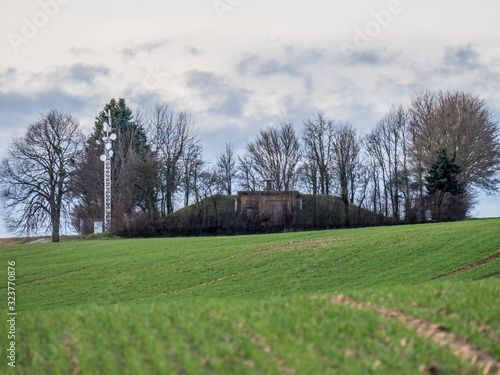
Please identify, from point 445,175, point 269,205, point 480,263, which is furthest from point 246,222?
point 480,263

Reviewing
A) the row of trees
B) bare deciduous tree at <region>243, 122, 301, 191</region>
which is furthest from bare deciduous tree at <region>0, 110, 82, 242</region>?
bare deciduous tree at <region>243, 122, 301, 191</region>

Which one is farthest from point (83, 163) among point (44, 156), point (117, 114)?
point (117, 114)

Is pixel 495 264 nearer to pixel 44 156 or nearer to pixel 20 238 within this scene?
pixel 44 156

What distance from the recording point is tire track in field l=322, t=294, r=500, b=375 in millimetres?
5617

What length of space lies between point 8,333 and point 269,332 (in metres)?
4.05

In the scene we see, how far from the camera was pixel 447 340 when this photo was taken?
19.9 feet

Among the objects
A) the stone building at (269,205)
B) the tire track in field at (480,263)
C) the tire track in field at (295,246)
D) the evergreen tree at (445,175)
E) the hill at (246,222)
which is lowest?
the tire track in field at (480,263)

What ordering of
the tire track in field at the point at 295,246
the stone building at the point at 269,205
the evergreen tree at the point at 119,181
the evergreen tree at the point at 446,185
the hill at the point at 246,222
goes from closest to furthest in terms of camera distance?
the tire track in field at the point at 295,246
the evergreen tree at the point at 446,185
the hill at the point at 246,222
the stone building at the point at 269,205
the evergreen tree at the point at 119,181

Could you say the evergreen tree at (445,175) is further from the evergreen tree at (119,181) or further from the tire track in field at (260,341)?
the tire track in field at (260,341)

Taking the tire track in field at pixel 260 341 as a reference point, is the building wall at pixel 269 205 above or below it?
above

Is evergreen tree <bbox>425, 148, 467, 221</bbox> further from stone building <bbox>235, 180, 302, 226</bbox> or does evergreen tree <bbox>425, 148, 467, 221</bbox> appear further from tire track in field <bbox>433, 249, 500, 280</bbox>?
tire track in field <bbox>433, 249, 500, 280</bbox>

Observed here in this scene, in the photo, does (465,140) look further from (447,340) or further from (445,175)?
(447,340)

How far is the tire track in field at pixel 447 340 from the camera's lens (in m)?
5.62

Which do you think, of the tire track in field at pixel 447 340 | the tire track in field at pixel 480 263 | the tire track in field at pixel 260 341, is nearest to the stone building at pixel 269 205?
the tire track in field at pixel 480 263
